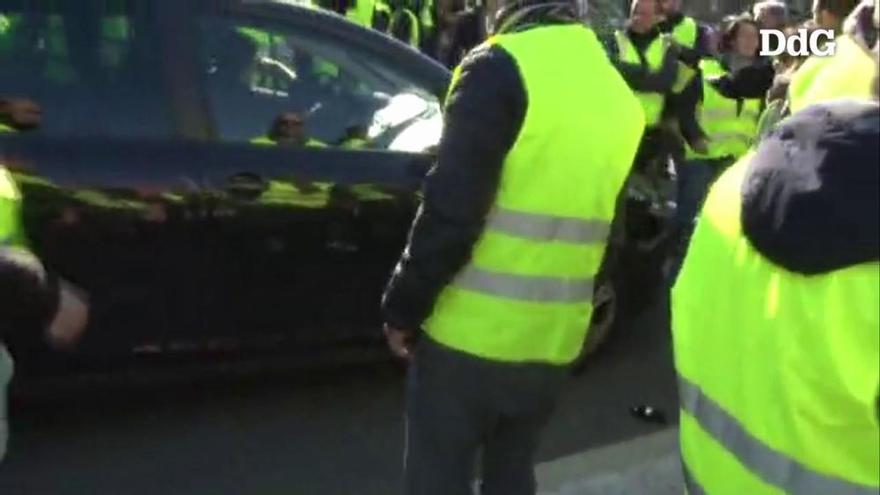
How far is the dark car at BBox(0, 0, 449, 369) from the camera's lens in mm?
4363

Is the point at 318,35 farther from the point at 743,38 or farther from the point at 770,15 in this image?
the point at 770,15

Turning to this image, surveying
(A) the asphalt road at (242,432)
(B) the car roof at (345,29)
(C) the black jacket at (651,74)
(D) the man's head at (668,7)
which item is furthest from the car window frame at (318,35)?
(D) the man's head at (668,7)

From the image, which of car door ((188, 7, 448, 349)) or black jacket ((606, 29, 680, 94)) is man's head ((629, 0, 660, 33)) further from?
car door ((188, 7, 448, 349))

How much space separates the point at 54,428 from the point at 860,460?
3.58 metres

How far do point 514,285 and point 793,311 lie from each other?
1233 millimetres

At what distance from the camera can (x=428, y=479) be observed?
9.96 ft

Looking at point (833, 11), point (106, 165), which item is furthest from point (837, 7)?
point (106, 165)

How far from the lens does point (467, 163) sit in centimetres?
272

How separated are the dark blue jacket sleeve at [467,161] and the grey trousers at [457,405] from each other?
0.24m

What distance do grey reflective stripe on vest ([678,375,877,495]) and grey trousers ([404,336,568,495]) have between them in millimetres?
1037

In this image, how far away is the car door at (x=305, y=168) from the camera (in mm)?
4598

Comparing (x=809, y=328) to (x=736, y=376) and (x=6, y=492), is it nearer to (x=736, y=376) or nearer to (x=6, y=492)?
(x=736, y=376)

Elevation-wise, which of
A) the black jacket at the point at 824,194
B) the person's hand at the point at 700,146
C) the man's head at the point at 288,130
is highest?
the black jacket at the point at 824,194

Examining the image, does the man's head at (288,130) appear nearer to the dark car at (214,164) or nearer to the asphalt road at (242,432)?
the dark car at (214,164)
